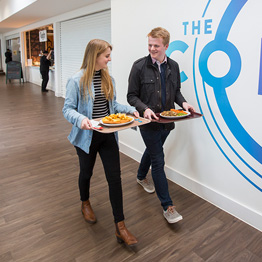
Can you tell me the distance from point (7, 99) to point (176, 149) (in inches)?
278

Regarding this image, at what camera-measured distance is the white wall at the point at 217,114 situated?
2268 millimetres

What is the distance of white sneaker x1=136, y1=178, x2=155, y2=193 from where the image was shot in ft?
9.77

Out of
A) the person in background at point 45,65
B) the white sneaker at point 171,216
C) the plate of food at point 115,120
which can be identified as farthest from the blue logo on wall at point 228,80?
the person in background at point 45,65

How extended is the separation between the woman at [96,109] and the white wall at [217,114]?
0.92 m

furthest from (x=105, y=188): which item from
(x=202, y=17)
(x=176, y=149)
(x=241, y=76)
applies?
(x=202, y=17)

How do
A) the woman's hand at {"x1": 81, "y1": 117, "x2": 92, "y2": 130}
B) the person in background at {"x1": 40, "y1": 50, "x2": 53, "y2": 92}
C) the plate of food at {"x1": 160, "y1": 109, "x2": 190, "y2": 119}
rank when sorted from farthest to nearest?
the person in background at {"x1": 40, "y1": 50, "x2": 53, "y2": 92}, the plate of food at {"x1": 160, "y1": 109, "x2": 190, "y2": 119}, the woman's hand at {"x1": 81, "y1": 117, "x2": 92, "y2": 130}

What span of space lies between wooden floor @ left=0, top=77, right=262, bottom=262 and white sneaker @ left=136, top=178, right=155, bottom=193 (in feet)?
0.18

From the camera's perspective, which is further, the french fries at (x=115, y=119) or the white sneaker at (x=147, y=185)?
the white sneaker at (x=147, y=185)

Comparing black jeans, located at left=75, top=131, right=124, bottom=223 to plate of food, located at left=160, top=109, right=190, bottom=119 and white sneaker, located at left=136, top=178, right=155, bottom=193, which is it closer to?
plate of food, located at left=160, top=109, right=190, bottom=119

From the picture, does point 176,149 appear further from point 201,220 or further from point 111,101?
point 111,101

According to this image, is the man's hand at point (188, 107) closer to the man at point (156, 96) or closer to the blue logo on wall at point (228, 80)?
the man at point (156, 96)

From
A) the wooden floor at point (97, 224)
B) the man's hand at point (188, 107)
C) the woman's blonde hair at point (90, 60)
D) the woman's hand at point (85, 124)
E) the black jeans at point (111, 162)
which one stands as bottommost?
the wooden floor at point (97, 224)

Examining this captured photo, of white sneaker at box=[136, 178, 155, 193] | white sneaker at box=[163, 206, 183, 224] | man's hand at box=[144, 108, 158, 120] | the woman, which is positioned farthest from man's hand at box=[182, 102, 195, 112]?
white sneaker at box=[136, 178, 155, 193]

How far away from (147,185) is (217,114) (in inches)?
43.7
